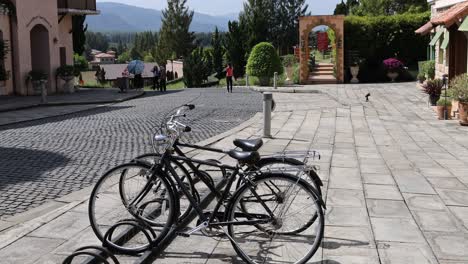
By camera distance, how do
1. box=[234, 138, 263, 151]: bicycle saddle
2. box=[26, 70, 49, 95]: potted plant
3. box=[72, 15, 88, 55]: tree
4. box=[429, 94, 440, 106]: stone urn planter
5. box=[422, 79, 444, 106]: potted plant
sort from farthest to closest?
1. box=[72, 15, 88, 55]: tree
2. box=[26, 70, 49, 95]: potted plant
3. box=[429, 94, 440, 106]: stone urn planter
4. box=[422, 79, 444, 106]: potted plant
5. box=[234, 138, 263, 151]: bicycle saddle

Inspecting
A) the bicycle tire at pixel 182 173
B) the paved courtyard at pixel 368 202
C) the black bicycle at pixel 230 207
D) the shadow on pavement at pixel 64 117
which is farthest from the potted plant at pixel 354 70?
the black bicycle at pixel 230 207

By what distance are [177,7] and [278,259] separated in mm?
72806

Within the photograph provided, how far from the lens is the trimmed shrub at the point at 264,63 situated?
3025 centimetres

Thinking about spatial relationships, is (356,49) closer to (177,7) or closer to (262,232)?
(262,232)

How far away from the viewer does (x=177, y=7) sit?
247ft

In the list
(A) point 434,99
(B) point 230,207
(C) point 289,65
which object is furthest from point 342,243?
(C) point 289,65

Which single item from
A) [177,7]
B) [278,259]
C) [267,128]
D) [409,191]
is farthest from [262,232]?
[177,7]

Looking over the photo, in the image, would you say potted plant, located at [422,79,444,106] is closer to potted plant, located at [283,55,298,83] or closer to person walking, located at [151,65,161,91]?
potted plant, located at [283,55,298,83]

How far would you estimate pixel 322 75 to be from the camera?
106 ft

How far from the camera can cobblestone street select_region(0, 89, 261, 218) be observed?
25.4 ft

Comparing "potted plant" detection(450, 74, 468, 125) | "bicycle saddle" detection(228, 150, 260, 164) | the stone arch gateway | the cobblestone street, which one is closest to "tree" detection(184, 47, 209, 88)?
the stone arch gateway

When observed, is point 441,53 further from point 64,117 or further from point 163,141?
point 163,141

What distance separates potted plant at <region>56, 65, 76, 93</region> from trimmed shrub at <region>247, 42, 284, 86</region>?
29.1 feet

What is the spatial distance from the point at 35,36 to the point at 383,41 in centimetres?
1712
